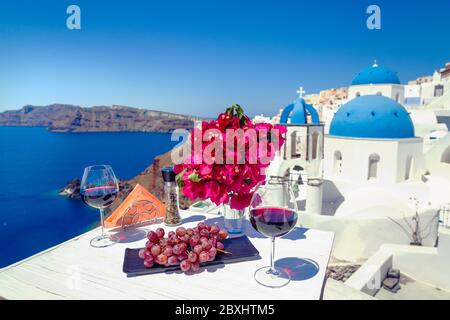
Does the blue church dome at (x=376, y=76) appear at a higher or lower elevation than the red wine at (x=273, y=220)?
higher

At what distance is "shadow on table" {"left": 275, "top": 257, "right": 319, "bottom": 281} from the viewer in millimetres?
1260

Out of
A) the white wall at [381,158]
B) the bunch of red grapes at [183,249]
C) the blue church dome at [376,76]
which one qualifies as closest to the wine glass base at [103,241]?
the bunch of red grapes at [183,249]

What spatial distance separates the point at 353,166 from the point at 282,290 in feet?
35.9

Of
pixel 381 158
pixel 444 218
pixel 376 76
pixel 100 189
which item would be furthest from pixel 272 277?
pixel 376 76

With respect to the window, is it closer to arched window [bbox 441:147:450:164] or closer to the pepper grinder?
arched window [bbox 441:147:450:164]

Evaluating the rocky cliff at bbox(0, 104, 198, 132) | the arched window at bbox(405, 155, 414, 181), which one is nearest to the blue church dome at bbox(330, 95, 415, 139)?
the arched window at bbox(405, 155, 414, 181)

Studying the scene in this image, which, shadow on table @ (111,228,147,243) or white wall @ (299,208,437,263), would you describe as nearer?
shadow on table @ (111,228,147,243)

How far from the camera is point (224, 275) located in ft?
4.09

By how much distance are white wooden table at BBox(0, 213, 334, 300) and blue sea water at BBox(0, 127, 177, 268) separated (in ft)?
2.30

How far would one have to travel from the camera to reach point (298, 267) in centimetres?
135

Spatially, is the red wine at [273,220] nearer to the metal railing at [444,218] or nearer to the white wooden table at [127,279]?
the white wooden table at [127,279]

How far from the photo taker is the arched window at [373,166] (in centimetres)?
1080

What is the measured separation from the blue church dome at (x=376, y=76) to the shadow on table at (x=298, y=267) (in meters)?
20.9
